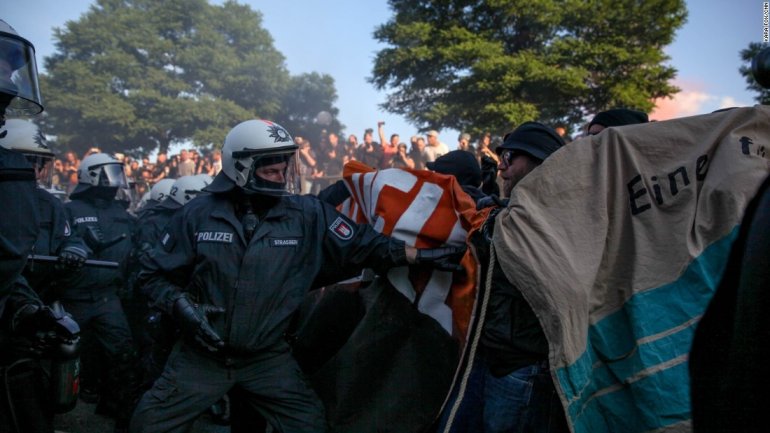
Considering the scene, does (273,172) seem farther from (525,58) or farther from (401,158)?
(525,58)

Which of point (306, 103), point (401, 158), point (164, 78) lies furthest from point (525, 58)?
point (164, 78)

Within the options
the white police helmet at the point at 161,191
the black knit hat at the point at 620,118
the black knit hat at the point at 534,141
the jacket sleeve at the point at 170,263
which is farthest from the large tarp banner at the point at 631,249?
the white police helmet at the point at 161,191

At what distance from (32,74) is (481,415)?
2.79 meters

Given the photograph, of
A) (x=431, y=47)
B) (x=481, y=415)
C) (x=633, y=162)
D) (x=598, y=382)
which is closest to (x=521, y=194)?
(x=633, y=162)

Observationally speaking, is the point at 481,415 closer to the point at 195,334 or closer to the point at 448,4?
the point at 195,334

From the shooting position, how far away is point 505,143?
3379mm

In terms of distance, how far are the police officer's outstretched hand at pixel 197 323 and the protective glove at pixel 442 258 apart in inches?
42.6

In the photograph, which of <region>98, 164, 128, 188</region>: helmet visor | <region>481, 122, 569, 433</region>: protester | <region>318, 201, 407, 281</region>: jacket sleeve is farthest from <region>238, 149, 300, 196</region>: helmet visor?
<region>98, 164, 128, 188</region>: helmet visor

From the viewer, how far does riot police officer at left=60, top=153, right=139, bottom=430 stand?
19.6ft

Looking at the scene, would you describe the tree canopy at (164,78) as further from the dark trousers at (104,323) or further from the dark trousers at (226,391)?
the dark trousers at (226,391)

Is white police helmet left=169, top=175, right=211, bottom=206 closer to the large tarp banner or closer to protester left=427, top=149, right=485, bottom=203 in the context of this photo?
protester left=427, top=149, right=485, bottom=203

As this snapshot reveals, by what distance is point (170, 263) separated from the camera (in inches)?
142

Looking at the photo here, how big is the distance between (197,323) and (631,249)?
80.8 inches

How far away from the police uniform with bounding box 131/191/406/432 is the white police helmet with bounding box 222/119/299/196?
0.15 m
